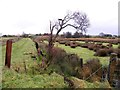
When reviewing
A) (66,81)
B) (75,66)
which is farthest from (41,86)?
(75,66)

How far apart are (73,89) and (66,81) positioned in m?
0.73

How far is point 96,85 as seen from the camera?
710 centimetres

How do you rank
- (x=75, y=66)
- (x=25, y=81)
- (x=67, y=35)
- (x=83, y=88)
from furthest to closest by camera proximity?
(x=67, y=35)
(x=75, y=66)
(x=25, y=81)
(x=83, y=88)

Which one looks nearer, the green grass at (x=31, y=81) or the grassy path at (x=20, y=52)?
the green grass at (x=31, y=81)

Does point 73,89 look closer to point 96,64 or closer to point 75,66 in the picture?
point 75,66

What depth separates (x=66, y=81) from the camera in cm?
732

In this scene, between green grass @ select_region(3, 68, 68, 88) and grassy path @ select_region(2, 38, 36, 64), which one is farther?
grassy path @ select_region(2, 38, 36, 64)

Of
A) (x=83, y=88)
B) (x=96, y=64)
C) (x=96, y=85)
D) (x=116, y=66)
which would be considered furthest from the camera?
(x=96, y=64)

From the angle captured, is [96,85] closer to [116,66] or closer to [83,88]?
[83,88]

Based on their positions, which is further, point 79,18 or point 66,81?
point 79,18

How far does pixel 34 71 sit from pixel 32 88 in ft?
9.37

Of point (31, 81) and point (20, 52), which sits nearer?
point (31, 81)

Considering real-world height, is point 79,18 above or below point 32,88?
above

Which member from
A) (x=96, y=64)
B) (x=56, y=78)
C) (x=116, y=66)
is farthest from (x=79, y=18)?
(x=56, y=78)
